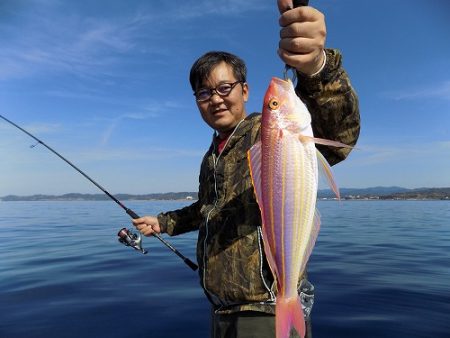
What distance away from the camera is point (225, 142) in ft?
13.5

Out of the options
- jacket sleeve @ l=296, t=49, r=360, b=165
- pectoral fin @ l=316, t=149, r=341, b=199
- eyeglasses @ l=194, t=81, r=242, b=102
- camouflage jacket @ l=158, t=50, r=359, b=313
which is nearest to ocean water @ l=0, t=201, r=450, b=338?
camouflage jacket @ l=158, t=50, r=359, b=313

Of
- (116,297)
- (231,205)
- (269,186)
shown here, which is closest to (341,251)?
(116,297)

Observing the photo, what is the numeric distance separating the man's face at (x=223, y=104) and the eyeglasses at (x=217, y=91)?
2 centimetres

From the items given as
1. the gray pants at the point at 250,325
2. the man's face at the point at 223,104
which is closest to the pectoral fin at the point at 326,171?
the gray pants at the point at 250,325

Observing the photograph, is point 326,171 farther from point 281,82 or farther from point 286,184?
point 281,82

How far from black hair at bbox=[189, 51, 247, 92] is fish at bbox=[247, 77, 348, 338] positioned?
181cm

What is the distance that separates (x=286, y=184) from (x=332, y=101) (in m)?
0.94

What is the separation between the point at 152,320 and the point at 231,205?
17.3 ft

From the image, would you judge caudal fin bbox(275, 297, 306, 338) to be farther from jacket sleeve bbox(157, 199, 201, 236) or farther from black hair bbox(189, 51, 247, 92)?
jacket sleeve bbox(157, 199, 201, 236)

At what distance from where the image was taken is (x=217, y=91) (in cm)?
391

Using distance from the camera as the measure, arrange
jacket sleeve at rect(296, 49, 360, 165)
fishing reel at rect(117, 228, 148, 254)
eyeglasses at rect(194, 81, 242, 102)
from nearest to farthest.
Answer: jacket sleeve at rect(296, 49, 360, 165) → eyeglasses at rect(194, 81, 242, 102) → fishing reel at rect(117, 228, 148, 254)

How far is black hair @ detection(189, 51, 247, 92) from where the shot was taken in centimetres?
402

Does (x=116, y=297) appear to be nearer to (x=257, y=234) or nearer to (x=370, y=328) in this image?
(x=370, y=328)

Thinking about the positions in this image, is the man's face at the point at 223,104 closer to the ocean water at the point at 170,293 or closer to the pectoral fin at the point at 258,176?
the pectoral fin at the point at 258,176
